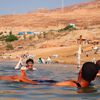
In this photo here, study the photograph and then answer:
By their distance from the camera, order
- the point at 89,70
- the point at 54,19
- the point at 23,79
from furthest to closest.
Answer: the point at 54,19 → the point at 23,79 → the point at 89,70

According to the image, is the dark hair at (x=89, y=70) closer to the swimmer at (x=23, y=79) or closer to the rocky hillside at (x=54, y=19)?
the swimmer at (x=23, y=79)

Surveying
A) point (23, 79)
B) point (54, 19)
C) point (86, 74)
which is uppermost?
point (54, 19)

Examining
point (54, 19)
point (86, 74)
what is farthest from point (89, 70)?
point (54, 19)

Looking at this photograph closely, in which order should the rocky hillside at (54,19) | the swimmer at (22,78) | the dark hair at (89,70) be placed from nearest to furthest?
the dark hair at (89,70) → the swimmer at (22,78) → the rocky hillside at (54,19)

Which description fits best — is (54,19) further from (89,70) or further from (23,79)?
(89,70)

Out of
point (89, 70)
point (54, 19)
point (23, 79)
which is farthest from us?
point (54, 19)

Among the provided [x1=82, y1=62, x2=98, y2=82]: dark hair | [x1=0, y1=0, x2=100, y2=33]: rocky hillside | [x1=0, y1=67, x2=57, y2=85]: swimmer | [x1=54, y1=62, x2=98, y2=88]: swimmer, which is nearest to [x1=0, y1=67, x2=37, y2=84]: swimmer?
[x1=0, y1=67, x2=57, y2=85]: swimmer

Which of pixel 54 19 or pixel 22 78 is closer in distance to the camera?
pixel 22 78

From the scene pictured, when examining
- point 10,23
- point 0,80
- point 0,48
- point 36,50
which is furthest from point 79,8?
point 0,80

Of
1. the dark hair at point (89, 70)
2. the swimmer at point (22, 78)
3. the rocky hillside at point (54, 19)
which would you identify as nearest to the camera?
the dark hair at point (89, 70)

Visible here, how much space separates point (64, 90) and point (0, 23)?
326 feet

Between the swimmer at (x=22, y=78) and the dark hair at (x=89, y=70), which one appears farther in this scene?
the swimmer at (x=22, y=78)

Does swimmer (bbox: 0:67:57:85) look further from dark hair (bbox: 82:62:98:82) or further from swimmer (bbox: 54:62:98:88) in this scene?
dark hair (bbox: 82:62:98:82)

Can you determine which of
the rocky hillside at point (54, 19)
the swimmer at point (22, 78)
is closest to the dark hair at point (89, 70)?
the swimmer at point (22, 78)
